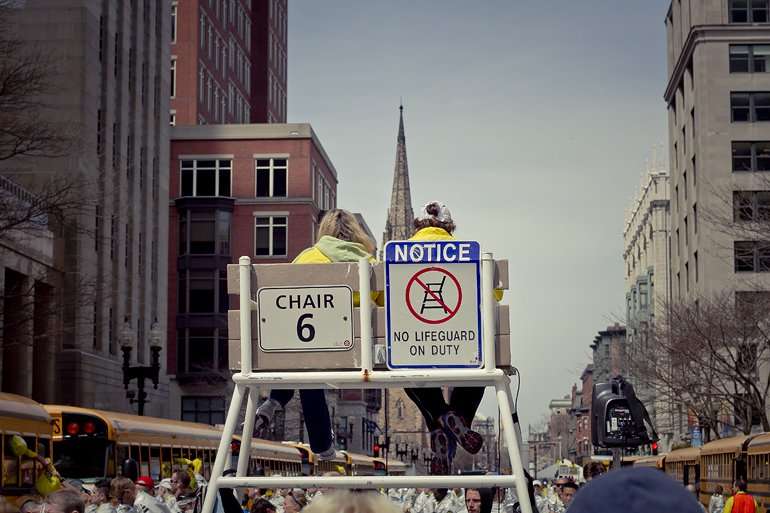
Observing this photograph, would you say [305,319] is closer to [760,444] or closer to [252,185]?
[760,444]

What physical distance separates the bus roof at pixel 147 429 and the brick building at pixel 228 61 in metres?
57.6

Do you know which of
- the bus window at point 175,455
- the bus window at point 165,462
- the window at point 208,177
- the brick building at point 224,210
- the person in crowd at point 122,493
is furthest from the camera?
the window at point 208,177

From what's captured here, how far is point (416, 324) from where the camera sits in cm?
591

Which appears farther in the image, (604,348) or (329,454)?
(604,348)

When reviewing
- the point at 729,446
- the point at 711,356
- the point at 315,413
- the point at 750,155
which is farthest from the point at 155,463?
the point at 750,155

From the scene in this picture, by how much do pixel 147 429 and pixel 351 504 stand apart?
81.5 feet

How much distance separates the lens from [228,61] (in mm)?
101062

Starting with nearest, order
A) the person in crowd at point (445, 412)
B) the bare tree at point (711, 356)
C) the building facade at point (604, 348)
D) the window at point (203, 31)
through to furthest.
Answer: the person in crowd at point (445, 412)
the bare tree at point (711, 356)
the window at point (203, 31)
the building facade at point (604, 348)

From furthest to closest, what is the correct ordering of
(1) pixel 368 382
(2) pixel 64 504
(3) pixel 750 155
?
(3) pixel 750 155
(2) pixel 64 504
(1) pixel 368 382

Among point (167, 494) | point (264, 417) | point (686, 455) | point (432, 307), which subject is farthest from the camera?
point (686, 455)

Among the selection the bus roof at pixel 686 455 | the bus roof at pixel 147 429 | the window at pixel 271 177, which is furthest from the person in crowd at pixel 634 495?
the window at pixel 271 177

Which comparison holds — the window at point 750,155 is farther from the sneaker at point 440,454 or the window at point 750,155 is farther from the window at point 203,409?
the sneaker at point 440,454

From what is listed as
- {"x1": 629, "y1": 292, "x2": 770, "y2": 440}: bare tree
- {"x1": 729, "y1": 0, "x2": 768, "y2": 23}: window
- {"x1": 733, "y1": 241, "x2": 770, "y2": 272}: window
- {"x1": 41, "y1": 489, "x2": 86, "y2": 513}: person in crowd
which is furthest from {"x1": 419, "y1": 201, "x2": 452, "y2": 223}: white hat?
{"x1": 729, "y1": 0, "x2": 768, "y2": 23}: window

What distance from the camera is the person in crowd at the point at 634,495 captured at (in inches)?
96.7
